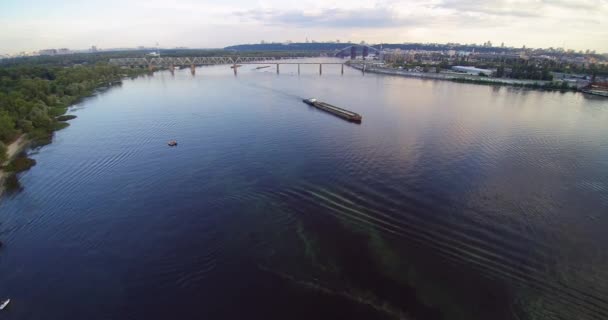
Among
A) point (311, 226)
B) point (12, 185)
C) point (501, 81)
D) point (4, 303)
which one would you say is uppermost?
point (501, 81)

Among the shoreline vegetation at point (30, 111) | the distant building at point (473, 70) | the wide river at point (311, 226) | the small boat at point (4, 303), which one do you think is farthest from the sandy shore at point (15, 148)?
the distant building at point (473, 70)

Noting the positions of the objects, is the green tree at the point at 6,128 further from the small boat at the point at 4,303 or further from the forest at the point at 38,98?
the small boat at the point at 4,303

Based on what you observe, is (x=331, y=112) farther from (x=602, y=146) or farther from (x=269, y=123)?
(x=602, y=146)

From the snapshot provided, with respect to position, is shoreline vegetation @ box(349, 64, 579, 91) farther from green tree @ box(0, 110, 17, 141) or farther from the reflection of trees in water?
green tree @ box(0, 110, 17, 141)

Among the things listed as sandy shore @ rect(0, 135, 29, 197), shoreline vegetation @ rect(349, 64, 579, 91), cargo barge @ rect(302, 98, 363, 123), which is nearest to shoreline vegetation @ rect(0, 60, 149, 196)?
sandy shore @ rect(0, 135, 29, 197)

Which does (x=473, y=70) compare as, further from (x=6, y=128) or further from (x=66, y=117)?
(x=6, y=128)

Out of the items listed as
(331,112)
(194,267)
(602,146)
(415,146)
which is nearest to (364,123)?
(331,112)

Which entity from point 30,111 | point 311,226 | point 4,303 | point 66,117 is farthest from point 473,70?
point 4,303
